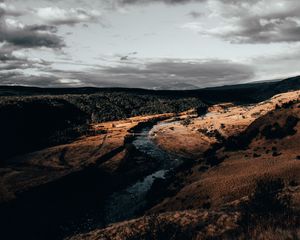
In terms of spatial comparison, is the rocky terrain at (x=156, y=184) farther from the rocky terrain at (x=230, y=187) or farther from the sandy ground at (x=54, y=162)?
the sandy ground at (x=54, y=162)

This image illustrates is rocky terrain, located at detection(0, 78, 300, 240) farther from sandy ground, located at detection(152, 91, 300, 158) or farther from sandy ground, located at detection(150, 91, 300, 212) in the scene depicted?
sandy ground, located at detection(152, 91, 300, 158)

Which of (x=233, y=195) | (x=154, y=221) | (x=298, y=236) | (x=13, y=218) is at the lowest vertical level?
(x=13, y=218)

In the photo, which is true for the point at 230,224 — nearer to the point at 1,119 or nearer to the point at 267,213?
the point at 267,213

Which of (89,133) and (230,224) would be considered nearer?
(230,224)

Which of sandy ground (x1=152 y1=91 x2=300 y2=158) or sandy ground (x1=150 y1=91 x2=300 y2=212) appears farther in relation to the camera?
sandy ground (x1=152 y1=91 x2=300 y2=158)

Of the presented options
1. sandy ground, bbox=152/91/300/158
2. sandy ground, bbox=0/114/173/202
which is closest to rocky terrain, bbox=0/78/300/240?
sandy ground, bbox=0/114/173/202

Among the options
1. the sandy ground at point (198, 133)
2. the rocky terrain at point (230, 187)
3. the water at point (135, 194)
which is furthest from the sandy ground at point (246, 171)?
the sandy ground at point (198, 133)

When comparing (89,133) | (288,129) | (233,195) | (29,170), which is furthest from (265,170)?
(89,133)
